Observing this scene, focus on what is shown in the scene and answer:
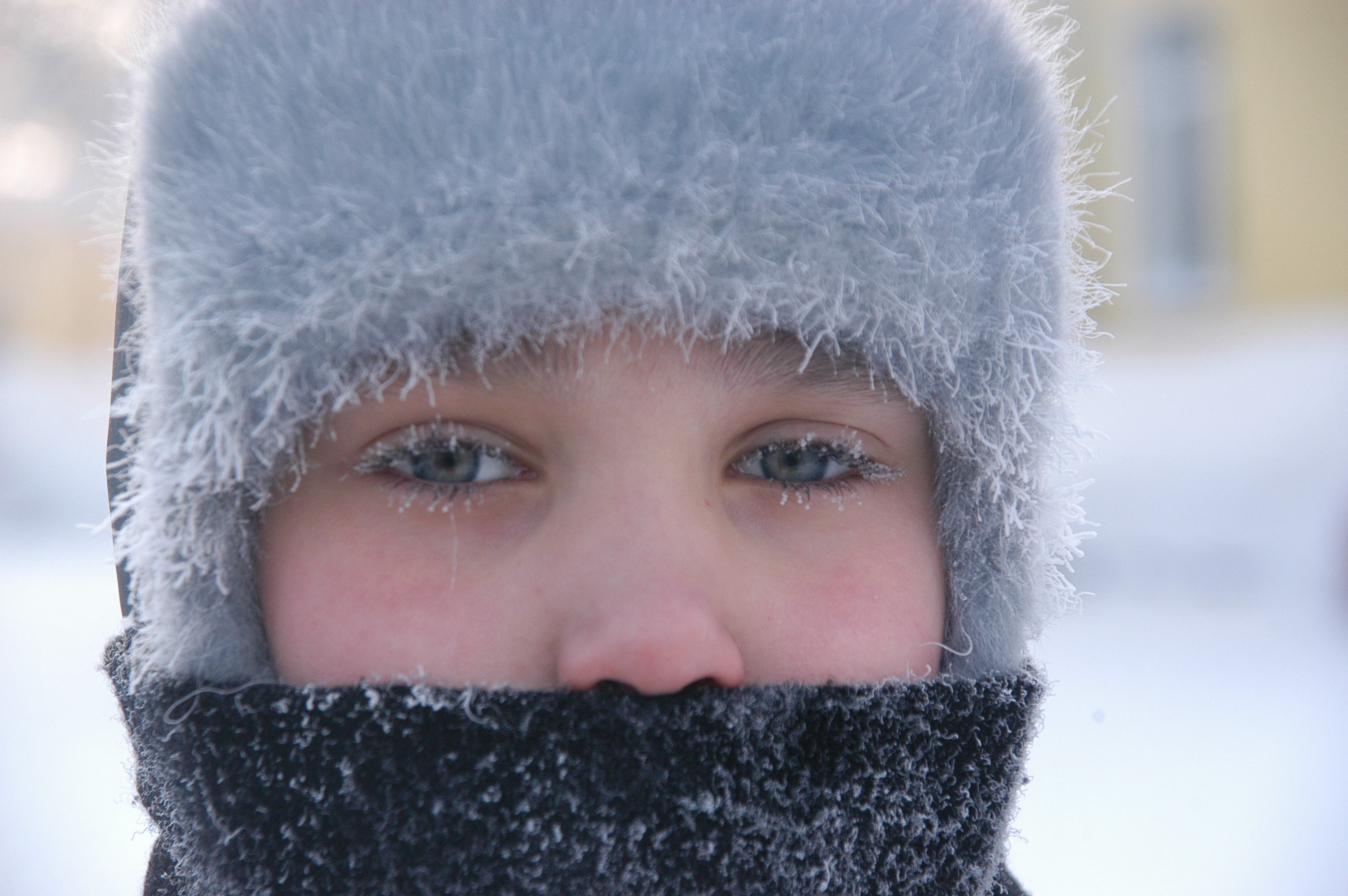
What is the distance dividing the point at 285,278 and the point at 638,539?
319 millimetres

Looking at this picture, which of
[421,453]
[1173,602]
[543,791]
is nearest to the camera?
[543,791]

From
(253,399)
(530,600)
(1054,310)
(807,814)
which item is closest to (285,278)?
(253,399)

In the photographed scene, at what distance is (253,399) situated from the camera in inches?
28.7

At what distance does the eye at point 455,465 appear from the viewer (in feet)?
2.52

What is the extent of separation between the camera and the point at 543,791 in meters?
0.67

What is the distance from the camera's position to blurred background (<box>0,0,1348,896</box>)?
200cm

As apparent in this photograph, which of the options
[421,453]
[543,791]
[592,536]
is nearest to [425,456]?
[421,453]

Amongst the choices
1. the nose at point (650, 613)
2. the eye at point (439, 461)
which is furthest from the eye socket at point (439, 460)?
the nose at point (650, 613)

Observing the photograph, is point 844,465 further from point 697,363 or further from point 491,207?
point 491,207

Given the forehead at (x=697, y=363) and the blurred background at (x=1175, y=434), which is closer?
the forehead at (x=697, y=363)

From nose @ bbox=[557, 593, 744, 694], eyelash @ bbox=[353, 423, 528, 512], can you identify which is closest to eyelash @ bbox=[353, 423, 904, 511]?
eyelash @ bbox=[353, 423, 528, 512]

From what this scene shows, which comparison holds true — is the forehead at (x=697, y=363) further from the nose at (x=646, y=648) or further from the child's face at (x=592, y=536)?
the nose at (x=646, y=648)

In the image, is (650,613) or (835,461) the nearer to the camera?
(650,613)

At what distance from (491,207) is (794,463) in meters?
0.32
